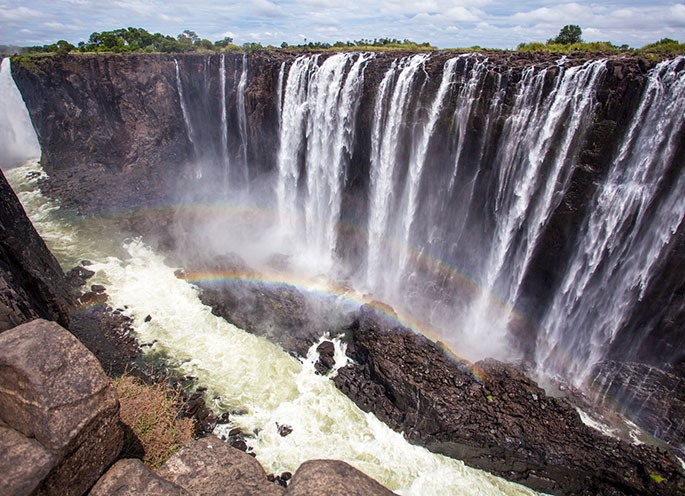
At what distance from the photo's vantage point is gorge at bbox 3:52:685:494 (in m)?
12.3

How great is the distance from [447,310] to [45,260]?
1630cm

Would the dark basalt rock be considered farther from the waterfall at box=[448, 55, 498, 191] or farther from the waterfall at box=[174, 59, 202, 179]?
the waterfall at box=[174, 59, 202, 179]

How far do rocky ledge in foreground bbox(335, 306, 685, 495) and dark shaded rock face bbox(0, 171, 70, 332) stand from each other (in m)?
9.36

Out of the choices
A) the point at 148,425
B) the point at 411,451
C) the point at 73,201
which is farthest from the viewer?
the point at 73,201

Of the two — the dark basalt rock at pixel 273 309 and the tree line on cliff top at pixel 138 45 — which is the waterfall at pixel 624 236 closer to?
the dark basalt rock at pixel 273 309

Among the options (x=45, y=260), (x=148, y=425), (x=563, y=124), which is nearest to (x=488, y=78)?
(x=563, y=124)

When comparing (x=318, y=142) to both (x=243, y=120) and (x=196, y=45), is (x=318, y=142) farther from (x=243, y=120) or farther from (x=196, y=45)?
(x=196, y=45)

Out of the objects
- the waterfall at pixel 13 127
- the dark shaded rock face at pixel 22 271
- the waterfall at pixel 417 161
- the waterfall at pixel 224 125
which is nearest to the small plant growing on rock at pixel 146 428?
the dark shaded rock face at pixel 22 271

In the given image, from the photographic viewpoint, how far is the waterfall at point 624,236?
11.3 m

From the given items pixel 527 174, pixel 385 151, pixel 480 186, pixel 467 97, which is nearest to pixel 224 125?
pixel 385 151

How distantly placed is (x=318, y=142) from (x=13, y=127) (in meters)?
34.0

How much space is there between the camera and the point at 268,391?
1373 cm

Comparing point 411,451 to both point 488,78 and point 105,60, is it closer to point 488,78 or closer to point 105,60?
point 488,78

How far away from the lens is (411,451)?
1167 cm
